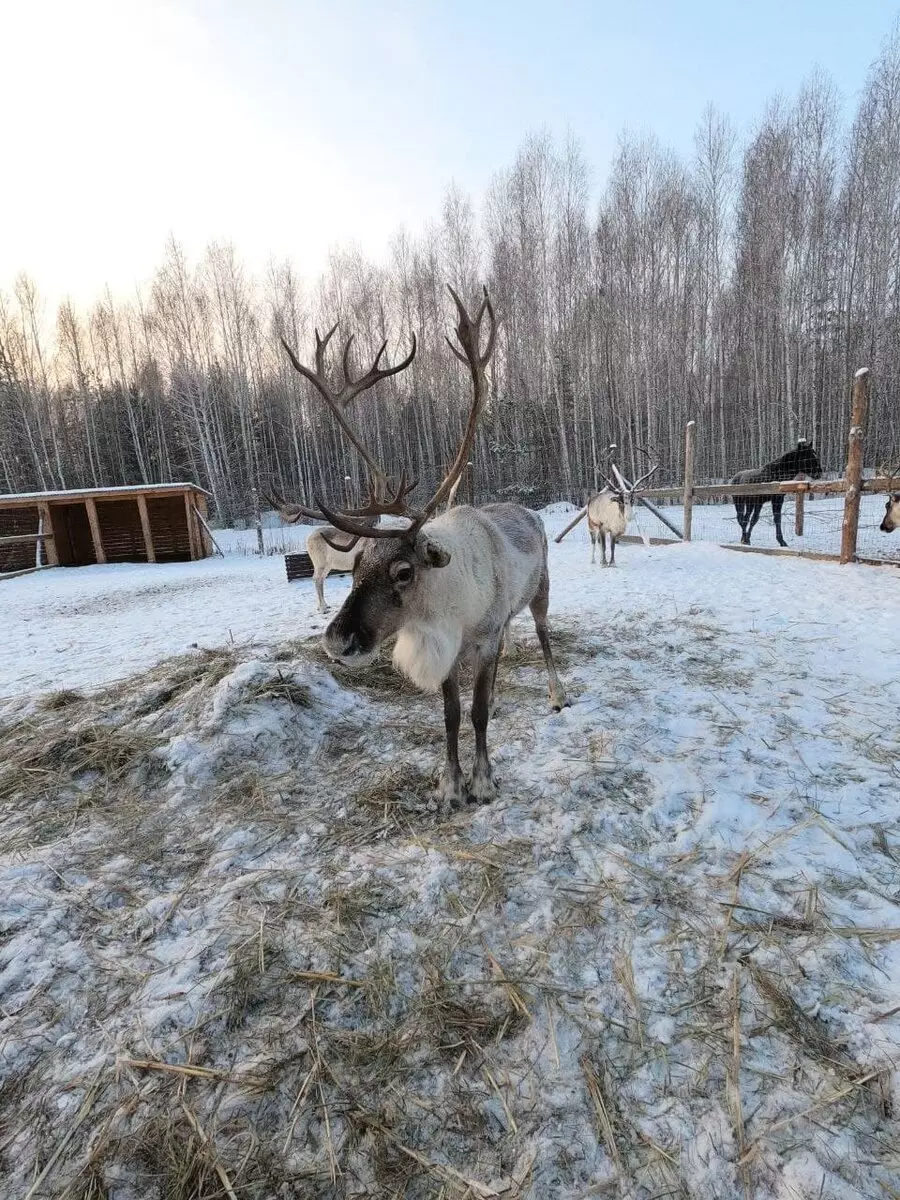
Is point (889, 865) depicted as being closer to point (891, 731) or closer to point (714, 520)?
point (891, 731)

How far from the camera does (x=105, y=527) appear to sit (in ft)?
60.0

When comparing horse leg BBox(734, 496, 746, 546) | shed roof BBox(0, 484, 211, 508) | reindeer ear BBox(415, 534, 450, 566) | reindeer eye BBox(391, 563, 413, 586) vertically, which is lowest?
horse leg BBox(734, 496, 746, 546)

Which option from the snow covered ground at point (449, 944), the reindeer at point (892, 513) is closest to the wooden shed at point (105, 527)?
the snow covered ground at point (449, 944)

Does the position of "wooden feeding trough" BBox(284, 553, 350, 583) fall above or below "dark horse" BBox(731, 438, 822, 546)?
below

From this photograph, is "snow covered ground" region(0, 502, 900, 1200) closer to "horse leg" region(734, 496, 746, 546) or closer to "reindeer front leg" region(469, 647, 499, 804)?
"reindeer front leg" region(469, 647, 499, 804)

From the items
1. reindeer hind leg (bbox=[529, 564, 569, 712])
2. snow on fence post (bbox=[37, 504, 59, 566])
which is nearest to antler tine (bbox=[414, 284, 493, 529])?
reindeer hind leg (bbox=[529, 564, 569, 712])

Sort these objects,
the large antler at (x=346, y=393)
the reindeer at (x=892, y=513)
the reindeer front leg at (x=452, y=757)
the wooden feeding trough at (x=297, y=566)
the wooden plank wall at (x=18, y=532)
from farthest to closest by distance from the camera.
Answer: the wooden plank wall at (x=18, y=532), the wooden feeding trough at (x=297, y=566), the reindeer at (x=892, y=513), the large antler at (x=346, y=393), the reindeer front leg at (x=452, y=757)

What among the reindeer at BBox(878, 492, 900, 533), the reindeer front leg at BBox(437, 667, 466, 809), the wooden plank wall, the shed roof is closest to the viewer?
the reindeer front leg at BBox(437, 667, 466, 809)

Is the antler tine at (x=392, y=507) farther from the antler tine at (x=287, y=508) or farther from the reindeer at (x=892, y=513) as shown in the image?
the reindeer at (x=892, y=513)

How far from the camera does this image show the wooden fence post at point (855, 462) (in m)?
7.99

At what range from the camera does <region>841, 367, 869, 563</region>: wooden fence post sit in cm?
799

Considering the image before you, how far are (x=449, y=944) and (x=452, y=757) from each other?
106cm

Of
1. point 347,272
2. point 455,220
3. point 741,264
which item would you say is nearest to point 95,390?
point 347,272

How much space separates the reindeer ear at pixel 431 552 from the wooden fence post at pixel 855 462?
7904 millimetres
